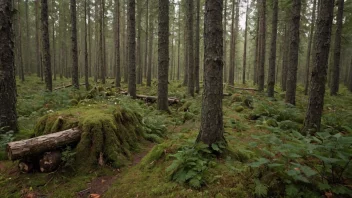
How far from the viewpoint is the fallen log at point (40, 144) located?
404 centimetres

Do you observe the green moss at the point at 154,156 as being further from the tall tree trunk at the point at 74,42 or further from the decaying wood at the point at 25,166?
the tall tree trunk at the point at 74,42

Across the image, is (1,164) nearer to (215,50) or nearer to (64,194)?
(64,194)

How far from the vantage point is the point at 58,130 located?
5.06 metres

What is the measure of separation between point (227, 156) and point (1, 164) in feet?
17.2

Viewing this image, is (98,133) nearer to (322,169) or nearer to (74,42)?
(322,169)

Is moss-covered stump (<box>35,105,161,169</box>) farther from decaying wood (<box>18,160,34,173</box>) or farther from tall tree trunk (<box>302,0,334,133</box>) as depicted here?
tall tree trunk (<box>302,0,334,133</box>)

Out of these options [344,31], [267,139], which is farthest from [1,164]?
[344,31]

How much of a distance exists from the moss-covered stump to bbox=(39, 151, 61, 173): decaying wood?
15.6 inches

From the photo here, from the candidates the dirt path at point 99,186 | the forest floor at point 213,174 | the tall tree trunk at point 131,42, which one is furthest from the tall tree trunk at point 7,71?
the tall tree trunk at point 131,42

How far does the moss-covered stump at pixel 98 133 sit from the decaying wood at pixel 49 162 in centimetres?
40

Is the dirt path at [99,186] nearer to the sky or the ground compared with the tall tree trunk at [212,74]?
nearer to the ground

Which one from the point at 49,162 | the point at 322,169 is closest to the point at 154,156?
the point at 49,162

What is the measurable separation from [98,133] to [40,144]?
1.18 meters

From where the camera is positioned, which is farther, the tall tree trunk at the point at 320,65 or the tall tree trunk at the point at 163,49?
the tall tree trunk at the point at 163,49
